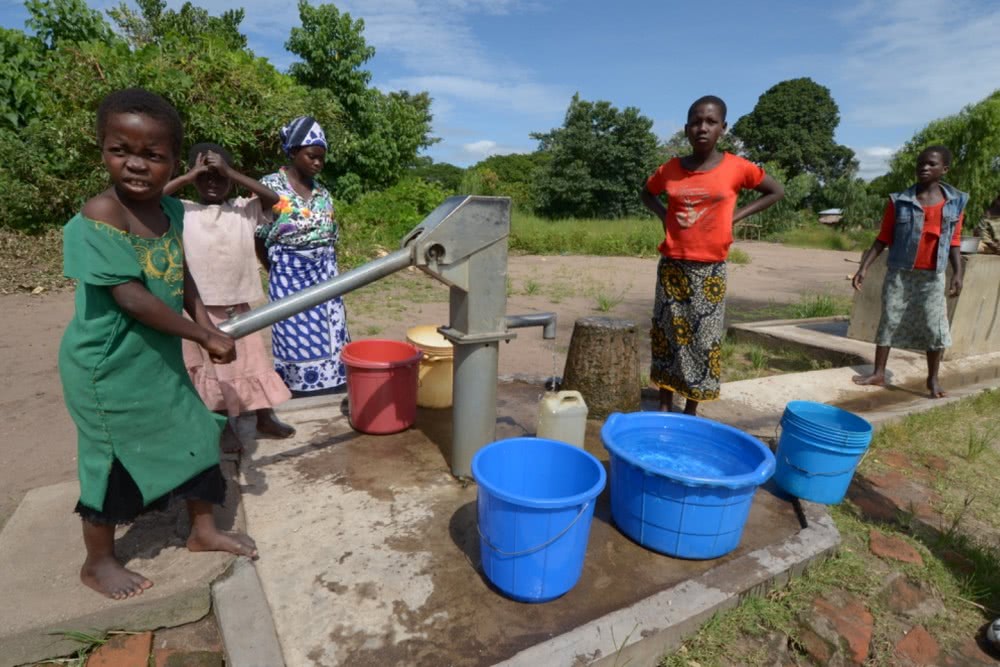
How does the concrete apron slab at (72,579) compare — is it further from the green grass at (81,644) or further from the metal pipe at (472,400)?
the metal pipe at (472,400)

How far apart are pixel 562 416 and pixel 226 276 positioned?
5.31ft

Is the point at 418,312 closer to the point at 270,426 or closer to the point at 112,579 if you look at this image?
the point at 270,426

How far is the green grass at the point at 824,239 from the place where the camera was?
68.6 feet

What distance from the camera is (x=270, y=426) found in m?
2.77

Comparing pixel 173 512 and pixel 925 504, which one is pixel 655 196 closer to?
pixel 925 504

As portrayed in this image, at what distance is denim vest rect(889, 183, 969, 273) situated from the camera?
3.84 metres

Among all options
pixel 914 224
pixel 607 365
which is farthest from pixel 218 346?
pixel 914 224

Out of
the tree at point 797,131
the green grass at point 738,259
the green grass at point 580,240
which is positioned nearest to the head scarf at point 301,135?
the green grass at point 580,240

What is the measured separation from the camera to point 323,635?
1607mm

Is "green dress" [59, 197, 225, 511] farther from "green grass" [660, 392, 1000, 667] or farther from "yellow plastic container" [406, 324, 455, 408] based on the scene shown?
"green grass" [660, 392, 1000, 667]

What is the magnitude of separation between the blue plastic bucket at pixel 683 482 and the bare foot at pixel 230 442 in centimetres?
164

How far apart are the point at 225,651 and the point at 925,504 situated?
3.03 m

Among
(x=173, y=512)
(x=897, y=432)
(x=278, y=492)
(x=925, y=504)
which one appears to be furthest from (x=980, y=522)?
(x=173, y=512)

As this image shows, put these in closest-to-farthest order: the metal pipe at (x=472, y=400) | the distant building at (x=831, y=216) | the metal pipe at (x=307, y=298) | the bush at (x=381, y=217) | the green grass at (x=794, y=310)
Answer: the metal pipe at (x=307, y=298) → the metal pipe at (x=472, y=400) → the green grass at (x=794, y=310) → the bush at (x=381, y=217) → the distant building at (x=831, y=216)
